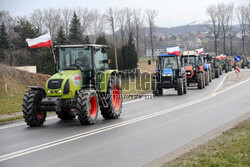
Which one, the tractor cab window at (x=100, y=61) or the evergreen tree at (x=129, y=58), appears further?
the evergreen tree at (x=129, y=58)

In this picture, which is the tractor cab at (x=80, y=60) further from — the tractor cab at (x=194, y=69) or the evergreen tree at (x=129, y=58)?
the evergreen tree at (x=129, y=58)

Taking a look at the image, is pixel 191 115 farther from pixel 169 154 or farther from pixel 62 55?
pixel 169 154

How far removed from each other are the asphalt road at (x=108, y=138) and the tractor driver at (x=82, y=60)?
6.91 feet

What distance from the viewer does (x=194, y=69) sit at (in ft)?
99.7

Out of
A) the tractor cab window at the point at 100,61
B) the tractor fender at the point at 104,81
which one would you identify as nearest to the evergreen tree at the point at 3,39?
the tractor cab window at the point at 100,61

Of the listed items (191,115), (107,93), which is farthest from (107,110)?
(191,115)

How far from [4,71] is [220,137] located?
22244 mm

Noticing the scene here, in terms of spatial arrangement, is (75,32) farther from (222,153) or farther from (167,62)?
(222,153)

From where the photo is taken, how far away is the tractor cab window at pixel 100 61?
1330 centimetres

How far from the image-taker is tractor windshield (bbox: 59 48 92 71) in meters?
12.9

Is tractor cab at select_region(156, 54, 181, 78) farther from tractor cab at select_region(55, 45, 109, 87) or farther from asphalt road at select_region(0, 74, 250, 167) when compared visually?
tractor cab at select_region(55, 45, 109, 87)

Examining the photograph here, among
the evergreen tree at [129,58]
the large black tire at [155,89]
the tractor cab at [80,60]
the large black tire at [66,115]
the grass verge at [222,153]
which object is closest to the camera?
the grass verge at [222,153]

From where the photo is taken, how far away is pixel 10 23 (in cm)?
7419

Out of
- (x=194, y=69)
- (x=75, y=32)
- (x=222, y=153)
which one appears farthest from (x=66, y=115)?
(x=75, y=32)
